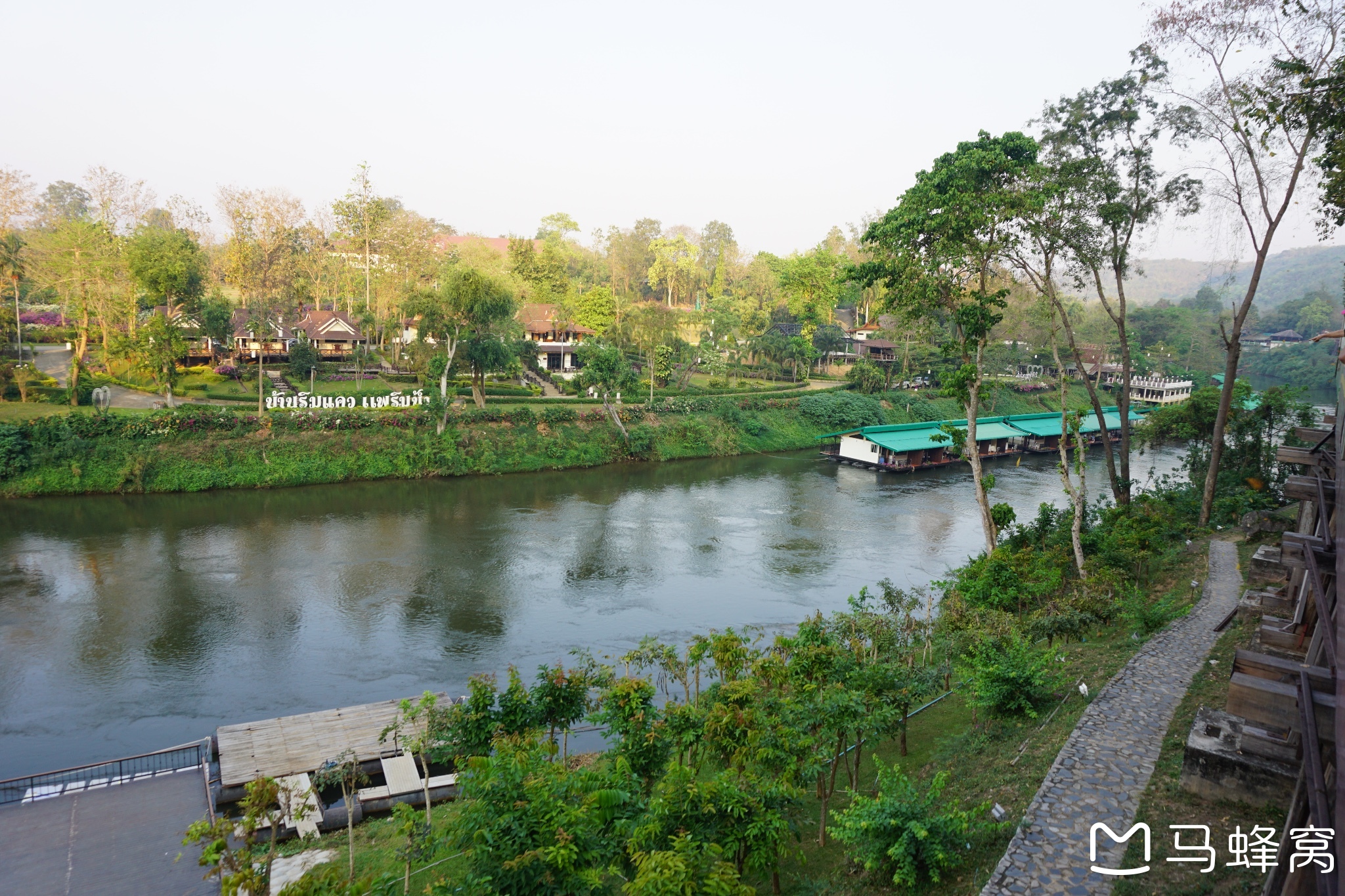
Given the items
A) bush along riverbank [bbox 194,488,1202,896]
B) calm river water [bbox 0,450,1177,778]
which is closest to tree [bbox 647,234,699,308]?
calm river water [bbox 0,450,1177,778]

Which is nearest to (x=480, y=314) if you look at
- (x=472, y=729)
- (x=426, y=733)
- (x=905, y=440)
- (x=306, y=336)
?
(x=306, y=336)

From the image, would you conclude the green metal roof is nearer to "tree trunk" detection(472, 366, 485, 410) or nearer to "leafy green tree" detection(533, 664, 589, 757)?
"tree trunk" detection(472, 366, 485, 410)

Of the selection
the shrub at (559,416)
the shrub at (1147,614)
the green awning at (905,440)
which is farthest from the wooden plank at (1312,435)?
the shrub at (559,416)

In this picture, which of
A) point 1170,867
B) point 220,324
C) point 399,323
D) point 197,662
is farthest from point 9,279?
point 1170,867

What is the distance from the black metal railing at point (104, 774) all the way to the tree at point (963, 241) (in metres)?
14.7

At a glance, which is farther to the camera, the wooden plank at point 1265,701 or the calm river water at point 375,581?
the calm river water at point 375,581

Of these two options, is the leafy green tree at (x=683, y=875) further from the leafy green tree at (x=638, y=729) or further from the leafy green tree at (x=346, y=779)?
the leafy green tree at (x=346, y=779)

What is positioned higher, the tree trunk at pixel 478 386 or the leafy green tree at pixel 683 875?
the tree trunk at pixel 478 386

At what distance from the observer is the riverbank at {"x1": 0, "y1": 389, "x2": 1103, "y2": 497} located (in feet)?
84.9

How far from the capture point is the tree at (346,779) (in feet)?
30.2

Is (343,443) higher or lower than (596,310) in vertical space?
Result: lower

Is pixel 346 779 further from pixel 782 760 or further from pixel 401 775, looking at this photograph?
pixel 782 760

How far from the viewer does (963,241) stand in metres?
16.2

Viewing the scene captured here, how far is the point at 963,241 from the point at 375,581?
16.0 metres
